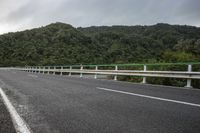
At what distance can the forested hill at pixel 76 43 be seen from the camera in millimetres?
104688

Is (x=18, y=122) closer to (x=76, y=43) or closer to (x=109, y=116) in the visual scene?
(x=109, y=116)

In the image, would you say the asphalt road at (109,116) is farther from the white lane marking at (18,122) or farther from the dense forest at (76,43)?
the dense forest at (76,43)

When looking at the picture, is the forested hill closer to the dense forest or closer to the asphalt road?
the dense forest

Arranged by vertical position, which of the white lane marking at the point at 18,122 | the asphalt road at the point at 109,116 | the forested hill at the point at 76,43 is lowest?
the white lane marking at the point at 18,122

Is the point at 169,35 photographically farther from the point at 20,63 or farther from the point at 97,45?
the point at 20,63

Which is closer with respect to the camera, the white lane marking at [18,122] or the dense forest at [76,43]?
the white lane marking at [18,122]

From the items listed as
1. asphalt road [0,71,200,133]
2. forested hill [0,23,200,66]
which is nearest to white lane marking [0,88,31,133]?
asphalt road [0,71,200,133]

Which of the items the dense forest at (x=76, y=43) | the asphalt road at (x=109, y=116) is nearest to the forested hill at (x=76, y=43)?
the dense forest at (x=76, y=43)

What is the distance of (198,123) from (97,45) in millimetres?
125743

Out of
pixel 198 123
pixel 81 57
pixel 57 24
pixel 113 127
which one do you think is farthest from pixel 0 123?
pixel 57 24

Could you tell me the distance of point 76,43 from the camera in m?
134

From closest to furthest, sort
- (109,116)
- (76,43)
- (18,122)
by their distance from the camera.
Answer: (18,122) < (109,116) < (76,43)

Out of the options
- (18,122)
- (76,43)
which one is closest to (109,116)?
(18,122)

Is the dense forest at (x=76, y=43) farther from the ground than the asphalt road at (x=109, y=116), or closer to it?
farther from the ground
